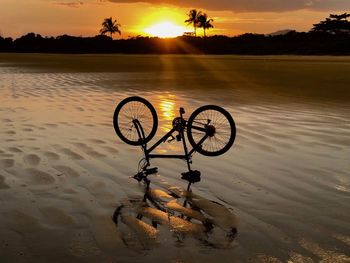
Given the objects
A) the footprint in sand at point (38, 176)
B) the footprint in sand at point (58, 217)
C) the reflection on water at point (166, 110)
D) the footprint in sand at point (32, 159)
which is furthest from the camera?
the reflection on water at point (166, 110)

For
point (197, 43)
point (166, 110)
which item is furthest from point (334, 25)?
point (166, 110)

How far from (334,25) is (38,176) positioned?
131 meters

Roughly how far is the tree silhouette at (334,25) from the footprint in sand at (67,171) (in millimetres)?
128109

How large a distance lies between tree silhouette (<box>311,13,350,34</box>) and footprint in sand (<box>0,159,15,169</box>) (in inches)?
5043

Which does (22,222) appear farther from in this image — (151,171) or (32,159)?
(32,159)

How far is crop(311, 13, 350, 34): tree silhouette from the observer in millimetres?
125875

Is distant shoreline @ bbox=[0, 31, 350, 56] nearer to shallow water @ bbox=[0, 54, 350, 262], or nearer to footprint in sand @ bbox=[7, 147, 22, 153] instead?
shallow water @ bbox=[0, 54, 350, 262]

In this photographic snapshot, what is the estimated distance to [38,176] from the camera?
7.39m

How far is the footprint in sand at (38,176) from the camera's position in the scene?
714cm

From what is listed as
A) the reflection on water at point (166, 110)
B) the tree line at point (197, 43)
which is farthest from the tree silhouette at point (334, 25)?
the reflection on water at point (166, 110)

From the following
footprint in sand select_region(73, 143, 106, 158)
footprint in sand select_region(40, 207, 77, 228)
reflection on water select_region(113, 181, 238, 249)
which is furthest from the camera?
footprint in sand select_region(73, 143, 106, 158)

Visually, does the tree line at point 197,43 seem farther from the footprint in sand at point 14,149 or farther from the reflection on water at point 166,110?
the footprint in sand at point 14,149

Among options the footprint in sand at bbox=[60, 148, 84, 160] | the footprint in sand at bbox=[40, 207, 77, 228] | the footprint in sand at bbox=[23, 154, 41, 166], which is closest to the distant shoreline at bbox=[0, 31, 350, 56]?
the footprint in sand at bbox=[60, 148, 84, 160]

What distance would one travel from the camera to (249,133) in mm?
10859
